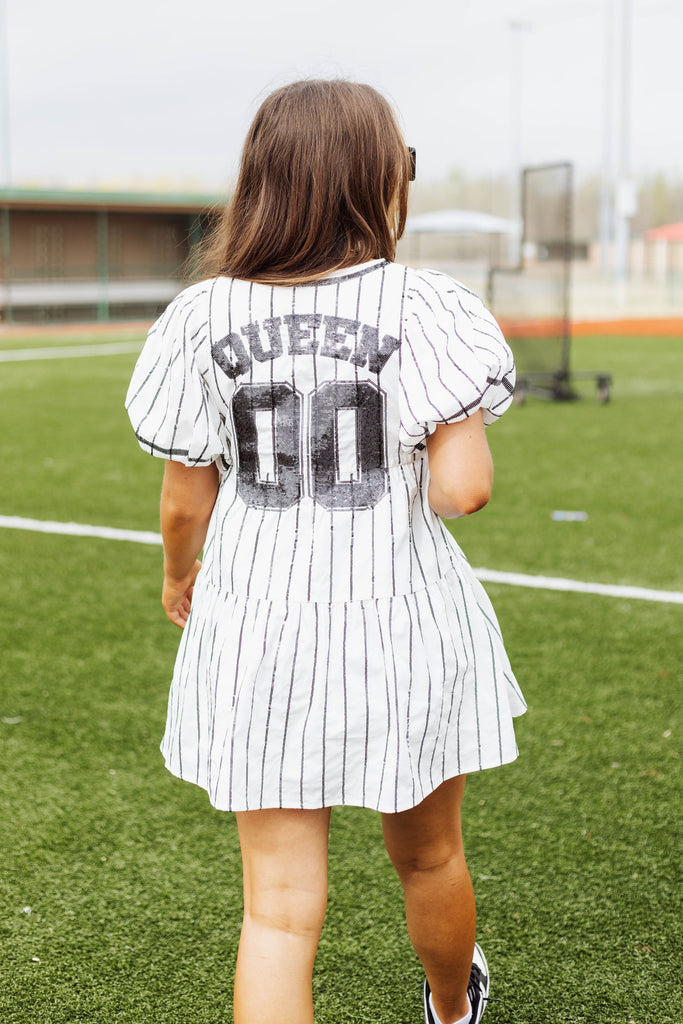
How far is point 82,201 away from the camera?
27250 mm

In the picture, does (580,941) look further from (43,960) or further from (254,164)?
(254,164)

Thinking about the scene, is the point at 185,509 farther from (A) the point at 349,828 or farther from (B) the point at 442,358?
(A) the point at 349,828

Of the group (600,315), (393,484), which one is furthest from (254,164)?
(600,315)

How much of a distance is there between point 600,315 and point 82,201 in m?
14.3

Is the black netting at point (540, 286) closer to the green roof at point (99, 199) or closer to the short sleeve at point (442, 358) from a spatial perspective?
the short sleeve at point (442, 358)

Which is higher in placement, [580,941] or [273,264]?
[273,264]

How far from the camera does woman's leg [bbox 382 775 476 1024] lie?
1.92 m

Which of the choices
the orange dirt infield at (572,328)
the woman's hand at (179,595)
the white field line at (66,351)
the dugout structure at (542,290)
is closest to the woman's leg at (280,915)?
the woman's hand at (179,595)

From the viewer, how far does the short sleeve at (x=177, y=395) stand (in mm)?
1749

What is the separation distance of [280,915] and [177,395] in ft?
2.65

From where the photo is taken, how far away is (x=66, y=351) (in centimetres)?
1966

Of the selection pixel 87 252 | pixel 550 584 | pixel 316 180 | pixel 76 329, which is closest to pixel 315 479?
pixel 316 180

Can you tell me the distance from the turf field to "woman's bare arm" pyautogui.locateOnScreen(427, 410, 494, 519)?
50.4 inches

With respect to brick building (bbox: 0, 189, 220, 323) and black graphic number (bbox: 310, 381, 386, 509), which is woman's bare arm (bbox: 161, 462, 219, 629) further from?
brick building (bbox: 0, 189, 220, 323)
